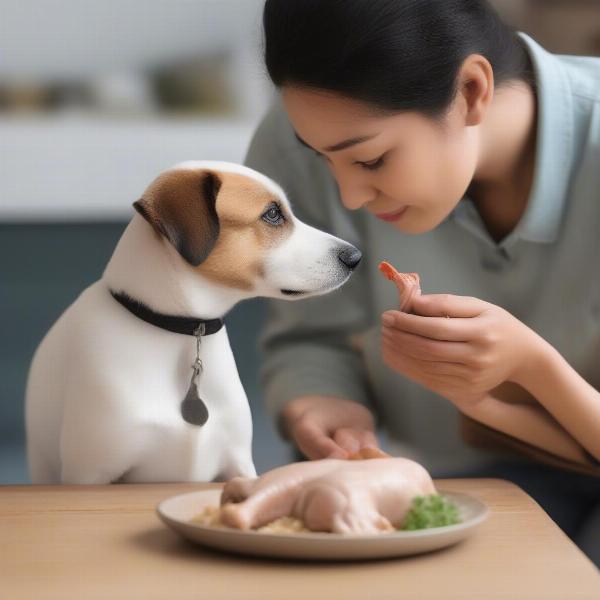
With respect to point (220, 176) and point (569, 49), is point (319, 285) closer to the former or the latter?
point (220, 176)

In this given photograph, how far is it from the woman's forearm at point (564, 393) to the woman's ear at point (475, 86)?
0.23 metres

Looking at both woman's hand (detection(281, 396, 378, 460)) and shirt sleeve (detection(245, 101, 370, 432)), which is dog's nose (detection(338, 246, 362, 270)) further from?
shirt sleeve (detection(245, 101, 370, 432))

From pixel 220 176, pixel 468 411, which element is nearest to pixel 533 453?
pixel 468 411

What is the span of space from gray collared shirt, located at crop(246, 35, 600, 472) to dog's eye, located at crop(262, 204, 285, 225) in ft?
1.14

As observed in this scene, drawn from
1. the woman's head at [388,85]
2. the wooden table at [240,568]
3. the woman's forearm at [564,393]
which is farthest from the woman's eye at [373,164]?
the wooden table at [240,568]

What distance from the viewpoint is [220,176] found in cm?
86

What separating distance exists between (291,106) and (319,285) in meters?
0.19

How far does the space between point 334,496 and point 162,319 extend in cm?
26

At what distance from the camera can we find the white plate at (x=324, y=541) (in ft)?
2.03

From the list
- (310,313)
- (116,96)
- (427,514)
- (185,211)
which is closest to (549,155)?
(310,313)

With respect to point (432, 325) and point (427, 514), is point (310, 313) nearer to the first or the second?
point (432, 325)

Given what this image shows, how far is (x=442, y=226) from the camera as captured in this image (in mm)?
1217

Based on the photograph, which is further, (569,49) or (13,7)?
(569,49)

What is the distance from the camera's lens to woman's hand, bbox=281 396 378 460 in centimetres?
101
